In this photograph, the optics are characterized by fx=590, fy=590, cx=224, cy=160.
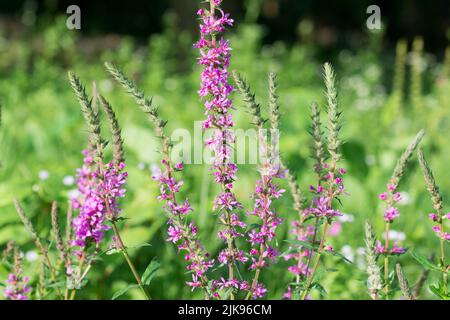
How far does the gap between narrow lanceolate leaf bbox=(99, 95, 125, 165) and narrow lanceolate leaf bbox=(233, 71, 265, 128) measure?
0.30 metres

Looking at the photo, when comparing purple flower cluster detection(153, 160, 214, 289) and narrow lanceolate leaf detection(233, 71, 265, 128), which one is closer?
narrow lanceolate leaf detection(233, 71, 265, 128)

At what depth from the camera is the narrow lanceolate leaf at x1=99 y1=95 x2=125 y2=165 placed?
1.39 meters

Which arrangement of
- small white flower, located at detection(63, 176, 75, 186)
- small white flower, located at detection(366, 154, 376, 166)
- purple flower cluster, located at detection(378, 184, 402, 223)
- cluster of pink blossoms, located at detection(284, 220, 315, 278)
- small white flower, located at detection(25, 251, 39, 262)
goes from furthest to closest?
small white flower, located at detection(366, 154, 376, 166)
small white flower, located at detection(63, 176, 75, 186)
small white flower, located at detection(25, 251, 39, 262)
cluster of pink blossoms, located at detection(284, 220, 315, 278)
purple flower cluster, located at detection(378, 184, 402, 223)

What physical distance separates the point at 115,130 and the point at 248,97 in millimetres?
331

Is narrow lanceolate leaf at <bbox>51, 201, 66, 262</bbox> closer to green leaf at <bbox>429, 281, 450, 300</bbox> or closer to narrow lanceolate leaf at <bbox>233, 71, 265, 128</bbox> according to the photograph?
narrow lanceolate leaf at <bbox>233, 71, 265, 128</bbox>

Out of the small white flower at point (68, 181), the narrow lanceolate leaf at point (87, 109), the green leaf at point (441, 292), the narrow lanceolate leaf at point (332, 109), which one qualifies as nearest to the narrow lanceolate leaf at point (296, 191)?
the narrow lanceolate leaf at point (332, 109)

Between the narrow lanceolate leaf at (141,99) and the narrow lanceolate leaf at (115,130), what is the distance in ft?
0.20

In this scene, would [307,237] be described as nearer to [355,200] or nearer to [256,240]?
[256,240]

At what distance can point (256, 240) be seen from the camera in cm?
154

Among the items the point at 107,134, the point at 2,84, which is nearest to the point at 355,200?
the point at 107,134

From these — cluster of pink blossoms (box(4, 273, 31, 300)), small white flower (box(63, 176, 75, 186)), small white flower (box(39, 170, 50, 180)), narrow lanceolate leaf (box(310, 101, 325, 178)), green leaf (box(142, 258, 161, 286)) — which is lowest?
cluster of pink blossoms (box(4, 273, 31, 300))

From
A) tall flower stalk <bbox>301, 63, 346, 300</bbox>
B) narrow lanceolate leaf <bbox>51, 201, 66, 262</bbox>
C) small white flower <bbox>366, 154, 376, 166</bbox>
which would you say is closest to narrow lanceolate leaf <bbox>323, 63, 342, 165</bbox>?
tall flower stalk <bbox>301, 63, 346, 300</bbox>

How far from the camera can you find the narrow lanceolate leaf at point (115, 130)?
54.7 inches

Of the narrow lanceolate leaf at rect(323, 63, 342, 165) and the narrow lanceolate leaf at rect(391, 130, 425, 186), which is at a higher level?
the narrow lanceolate leaf at rect(323, 63, 342, 165)
